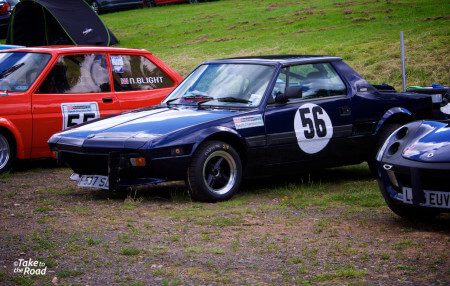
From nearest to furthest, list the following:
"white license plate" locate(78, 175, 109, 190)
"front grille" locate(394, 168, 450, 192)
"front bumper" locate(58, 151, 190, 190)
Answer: "front grille" locate(394, 168, 450, 192), "front bumper" locate(58, 151, 190, 190), "white license plate" locate(78, 175, 109, 190)

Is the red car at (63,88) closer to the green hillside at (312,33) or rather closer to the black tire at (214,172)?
the black tire at (214,172)

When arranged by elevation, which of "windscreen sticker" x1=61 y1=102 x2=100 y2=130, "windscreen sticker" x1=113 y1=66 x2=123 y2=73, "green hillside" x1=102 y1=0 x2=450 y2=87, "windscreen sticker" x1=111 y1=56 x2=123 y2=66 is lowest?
"green hillside" x1=102 y1=0 x2=450 y2=87

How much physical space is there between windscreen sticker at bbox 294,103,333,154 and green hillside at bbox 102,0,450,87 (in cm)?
651

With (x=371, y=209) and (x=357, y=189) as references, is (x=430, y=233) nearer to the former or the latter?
(x=371, y=209)

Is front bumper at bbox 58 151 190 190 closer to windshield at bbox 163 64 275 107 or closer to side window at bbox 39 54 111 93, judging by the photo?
windshield at bbox 163 64 275 107

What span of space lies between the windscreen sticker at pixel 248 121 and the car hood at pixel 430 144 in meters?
1.97

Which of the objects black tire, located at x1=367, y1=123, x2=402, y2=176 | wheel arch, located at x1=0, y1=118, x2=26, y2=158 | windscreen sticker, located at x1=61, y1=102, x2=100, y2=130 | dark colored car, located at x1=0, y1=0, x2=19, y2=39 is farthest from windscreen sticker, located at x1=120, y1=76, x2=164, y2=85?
dark colored car, located at x1=0, y1=0, x2=19, y2=39

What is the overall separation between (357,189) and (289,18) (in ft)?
56.7

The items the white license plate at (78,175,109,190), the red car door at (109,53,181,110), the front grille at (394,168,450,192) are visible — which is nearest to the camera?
the front grille at (394,168,450,192)

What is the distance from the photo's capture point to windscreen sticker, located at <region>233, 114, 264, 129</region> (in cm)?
890

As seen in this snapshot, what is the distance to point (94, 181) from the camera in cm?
885

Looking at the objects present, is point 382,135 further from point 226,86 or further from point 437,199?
point 437,199

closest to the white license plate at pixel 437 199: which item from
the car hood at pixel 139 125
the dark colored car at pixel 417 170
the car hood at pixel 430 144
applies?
the dark colored car at pixel 417 170

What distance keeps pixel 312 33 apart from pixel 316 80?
1276 centimetres
